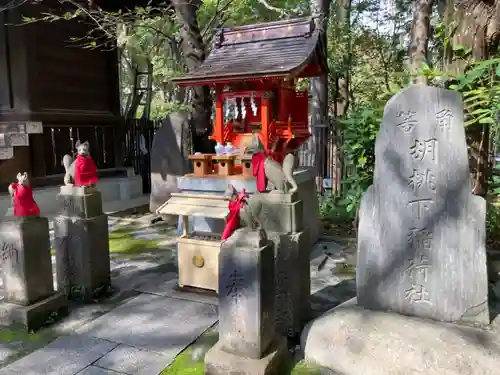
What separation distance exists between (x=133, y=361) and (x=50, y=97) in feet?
29.2

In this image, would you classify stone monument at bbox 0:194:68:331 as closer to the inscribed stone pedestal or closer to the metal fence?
the inscribed stone pedestal

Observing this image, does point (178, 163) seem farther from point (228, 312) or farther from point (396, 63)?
point (396, 63)

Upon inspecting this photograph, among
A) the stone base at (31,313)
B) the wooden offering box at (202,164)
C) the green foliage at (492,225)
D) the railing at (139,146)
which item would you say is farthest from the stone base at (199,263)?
the railing at (139,146)

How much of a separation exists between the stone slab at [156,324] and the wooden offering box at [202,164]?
2.44 metres

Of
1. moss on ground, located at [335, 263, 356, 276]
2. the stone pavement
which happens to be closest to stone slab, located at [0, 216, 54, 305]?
the stone pavement

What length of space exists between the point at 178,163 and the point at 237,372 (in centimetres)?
739

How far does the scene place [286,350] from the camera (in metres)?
3.78

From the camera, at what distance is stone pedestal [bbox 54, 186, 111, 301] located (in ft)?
17.2

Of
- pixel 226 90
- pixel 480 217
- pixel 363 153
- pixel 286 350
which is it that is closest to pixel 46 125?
pixel 226 90

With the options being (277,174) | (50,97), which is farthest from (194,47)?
(277,174)

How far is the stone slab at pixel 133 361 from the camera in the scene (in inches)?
148

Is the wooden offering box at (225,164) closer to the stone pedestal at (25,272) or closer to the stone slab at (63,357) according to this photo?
the stone pedestal at (25,272)

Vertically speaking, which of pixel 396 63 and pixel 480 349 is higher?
pixel 396 63

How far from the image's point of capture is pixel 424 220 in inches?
152
